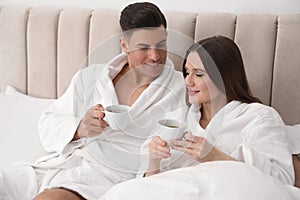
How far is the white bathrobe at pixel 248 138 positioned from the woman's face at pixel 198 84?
45mm

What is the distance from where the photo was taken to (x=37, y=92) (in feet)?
7.21

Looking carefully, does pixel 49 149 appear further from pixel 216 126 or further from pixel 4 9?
pixel 4 9

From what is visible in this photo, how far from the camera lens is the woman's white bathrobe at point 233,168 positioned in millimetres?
1154

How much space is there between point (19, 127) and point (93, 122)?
554mm

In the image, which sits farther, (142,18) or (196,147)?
(142,18)

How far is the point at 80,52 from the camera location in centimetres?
207

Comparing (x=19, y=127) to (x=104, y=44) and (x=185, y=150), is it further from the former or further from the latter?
(x=185, y=150)

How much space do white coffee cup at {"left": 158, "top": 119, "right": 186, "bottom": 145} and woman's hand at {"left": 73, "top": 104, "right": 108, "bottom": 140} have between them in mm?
199

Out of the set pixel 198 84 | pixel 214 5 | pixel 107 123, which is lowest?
pixel 107 123

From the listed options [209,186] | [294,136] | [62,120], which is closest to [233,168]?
[209,186]

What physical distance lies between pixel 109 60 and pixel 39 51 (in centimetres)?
63

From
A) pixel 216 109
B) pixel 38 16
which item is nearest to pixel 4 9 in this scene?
pixel 38 16

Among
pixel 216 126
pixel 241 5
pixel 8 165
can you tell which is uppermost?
pixel 241 5

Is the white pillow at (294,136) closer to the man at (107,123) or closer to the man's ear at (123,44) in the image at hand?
the man at (107,123)
